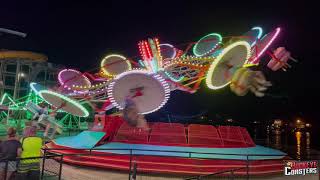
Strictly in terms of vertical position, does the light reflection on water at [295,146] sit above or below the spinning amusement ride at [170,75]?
below

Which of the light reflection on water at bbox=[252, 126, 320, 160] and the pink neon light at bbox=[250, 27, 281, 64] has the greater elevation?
the pink neon light at bbox=[250, 27, 281, 64]

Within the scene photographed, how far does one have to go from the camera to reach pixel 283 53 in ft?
61.8

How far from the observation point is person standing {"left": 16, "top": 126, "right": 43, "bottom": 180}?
856 centimetres

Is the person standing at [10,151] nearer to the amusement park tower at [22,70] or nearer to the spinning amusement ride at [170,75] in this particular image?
the spinning amusement ride at [170,75]

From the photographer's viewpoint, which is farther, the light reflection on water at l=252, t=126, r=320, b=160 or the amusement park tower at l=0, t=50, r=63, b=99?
the amusement park tower at l=0, t=50, r=63, b=99

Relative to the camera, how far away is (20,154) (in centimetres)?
839

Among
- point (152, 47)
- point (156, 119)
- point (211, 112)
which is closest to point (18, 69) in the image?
point (211, 112)

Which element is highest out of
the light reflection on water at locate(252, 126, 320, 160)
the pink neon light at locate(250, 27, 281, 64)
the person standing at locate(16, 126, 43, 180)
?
the pink neon light at locate(250, 27, 281, 64)

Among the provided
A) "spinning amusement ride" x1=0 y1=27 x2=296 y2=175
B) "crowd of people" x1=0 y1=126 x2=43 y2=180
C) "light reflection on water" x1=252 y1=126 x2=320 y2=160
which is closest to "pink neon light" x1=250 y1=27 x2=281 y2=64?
"spinning amusement ride" x1=0 y1=27 x2=296 y2=175

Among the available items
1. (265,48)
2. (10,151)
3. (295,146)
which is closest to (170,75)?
(265,48)

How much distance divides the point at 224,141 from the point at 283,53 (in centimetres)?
544

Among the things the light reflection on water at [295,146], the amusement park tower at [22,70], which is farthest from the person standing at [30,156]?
the amusement park tower at [22,70]

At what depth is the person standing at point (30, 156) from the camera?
8562 mm

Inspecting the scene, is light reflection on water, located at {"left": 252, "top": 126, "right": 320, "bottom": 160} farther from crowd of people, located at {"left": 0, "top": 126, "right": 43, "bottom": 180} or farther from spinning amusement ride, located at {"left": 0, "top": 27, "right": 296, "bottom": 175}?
crowd of people, located at {"left": 0, "top": 126, "right": 43, "bottom": 180}
